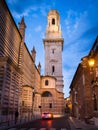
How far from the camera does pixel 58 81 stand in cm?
6819

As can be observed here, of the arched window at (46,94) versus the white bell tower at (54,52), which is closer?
the arched window at (46,94)

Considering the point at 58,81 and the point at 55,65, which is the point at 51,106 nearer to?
the point at 58,81

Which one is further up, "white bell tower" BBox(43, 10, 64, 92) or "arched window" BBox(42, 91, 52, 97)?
"white bell tower" BBox(43, 10, 64, 92)

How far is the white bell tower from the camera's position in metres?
69.4

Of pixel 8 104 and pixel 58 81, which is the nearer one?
pixel 8 104

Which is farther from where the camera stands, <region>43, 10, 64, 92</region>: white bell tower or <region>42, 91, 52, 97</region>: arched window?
<region>43, 10, 64, 92</region>: white bell tower

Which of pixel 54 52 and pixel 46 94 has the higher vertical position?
pixel 54 52

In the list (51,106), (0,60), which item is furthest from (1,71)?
(51,106)

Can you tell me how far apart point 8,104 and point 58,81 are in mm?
46834

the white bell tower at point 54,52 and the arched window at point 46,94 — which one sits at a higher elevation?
the white bell tower at point 54,52

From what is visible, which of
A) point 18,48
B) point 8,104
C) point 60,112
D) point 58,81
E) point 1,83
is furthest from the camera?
point 58,81

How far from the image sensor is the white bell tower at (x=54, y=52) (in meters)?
69.4

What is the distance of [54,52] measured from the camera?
72.5 metres

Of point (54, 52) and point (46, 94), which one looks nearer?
point (46, 94)
